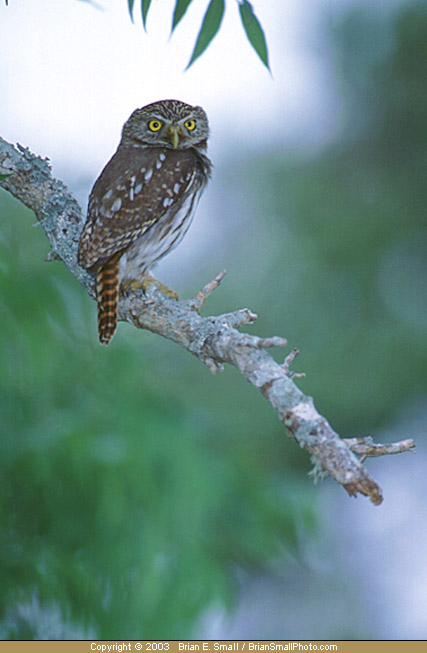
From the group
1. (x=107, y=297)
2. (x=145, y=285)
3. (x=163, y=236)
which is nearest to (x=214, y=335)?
(x=107, y=297)

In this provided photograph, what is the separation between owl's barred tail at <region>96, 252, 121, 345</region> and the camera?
189 centimetres

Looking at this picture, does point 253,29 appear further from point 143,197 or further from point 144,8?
point 143,197

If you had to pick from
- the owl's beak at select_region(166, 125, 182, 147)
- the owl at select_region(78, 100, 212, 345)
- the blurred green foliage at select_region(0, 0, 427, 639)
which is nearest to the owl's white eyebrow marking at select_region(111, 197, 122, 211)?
the owl at select_region(78, 100, 212, 345)

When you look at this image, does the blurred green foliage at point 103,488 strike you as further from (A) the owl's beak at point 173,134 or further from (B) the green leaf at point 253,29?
(B) the green leaf at point 253,29

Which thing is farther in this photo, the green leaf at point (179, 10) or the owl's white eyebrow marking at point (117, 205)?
the owl's white eyebrow marking at point (117, 205)

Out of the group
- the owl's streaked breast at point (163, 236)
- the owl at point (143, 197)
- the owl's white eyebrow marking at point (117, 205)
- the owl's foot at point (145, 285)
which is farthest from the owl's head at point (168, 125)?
the owl's foot at point (145, 285)

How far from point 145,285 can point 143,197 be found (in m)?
0.26

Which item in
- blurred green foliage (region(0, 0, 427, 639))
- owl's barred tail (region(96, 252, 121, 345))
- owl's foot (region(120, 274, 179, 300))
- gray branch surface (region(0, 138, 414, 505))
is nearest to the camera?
gray branch surface (region(0, 138, 414, 505))

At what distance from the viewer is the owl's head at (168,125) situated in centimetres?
231

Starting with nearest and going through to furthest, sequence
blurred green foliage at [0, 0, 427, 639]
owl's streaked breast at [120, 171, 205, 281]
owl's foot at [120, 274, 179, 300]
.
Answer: owl's foot at [120, 274, 179, 300], owl's streaked breast at [120, 171, 205, 281], blurred green foliage at [0, 0, 427, 639]

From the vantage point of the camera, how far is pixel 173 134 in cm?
229

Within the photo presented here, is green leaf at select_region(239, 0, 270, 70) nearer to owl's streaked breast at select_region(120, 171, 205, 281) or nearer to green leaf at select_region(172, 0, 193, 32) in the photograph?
green leaf at select_region(172, 0, 193, 32)

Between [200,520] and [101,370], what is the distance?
843mm

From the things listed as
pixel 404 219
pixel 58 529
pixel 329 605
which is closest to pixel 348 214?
pixel 404 219
